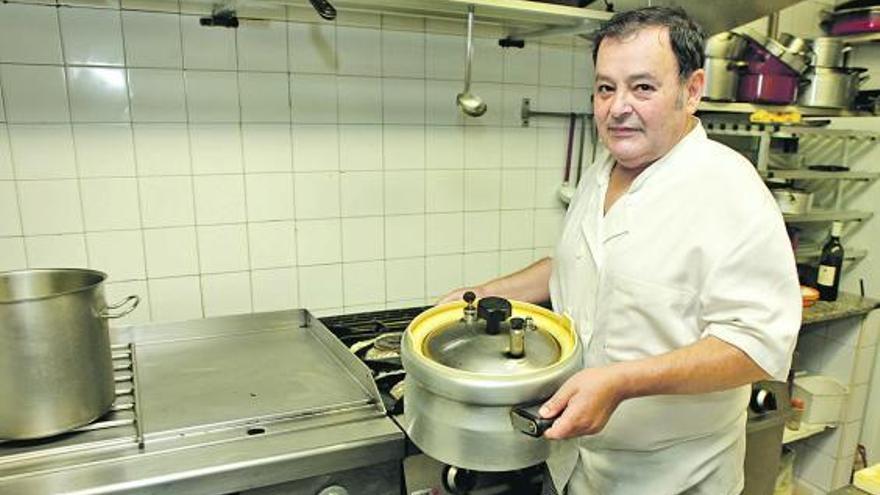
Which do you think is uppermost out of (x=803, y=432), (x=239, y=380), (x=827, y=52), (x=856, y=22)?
(x=856, y=22)

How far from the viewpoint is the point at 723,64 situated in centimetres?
181

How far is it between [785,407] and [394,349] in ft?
3.26

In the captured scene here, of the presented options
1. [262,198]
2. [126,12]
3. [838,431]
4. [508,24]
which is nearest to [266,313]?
[262,198]

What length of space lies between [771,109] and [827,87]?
236 mm

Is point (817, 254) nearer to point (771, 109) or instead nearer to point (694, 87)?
point (771, 109)

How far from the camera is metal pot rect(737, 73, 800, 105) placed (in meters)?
1.86

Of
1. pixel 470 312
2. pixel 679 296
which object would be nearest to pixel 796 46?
pixel 679 296

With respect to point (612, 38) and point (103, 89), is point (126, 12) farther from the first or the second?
point (612, 38)

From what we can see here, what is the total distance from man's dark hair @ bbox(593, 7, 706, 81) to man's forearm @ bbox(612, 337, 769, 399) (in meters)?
0.42

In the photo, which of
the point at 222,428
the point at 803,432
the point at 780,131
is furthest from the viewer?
the point at 803,432

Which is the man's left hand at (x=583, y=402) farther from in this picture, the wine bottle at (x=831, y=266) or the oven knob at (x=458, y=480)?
the wine bottle at (x=831, y=266)

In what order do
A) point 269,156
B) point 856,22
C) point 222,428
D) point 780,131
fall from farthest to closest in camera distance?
point 856,22, point 780,131, point 269,156, point 222,428

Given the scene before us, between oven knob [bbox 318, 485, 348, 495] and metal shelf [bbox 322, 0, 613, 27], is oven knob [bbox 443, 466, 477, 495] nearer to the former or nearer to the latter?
oven knob [bbox 318, 485, 348, 495]

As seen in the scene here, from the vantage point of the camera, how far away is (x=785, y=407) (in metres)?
1.51
